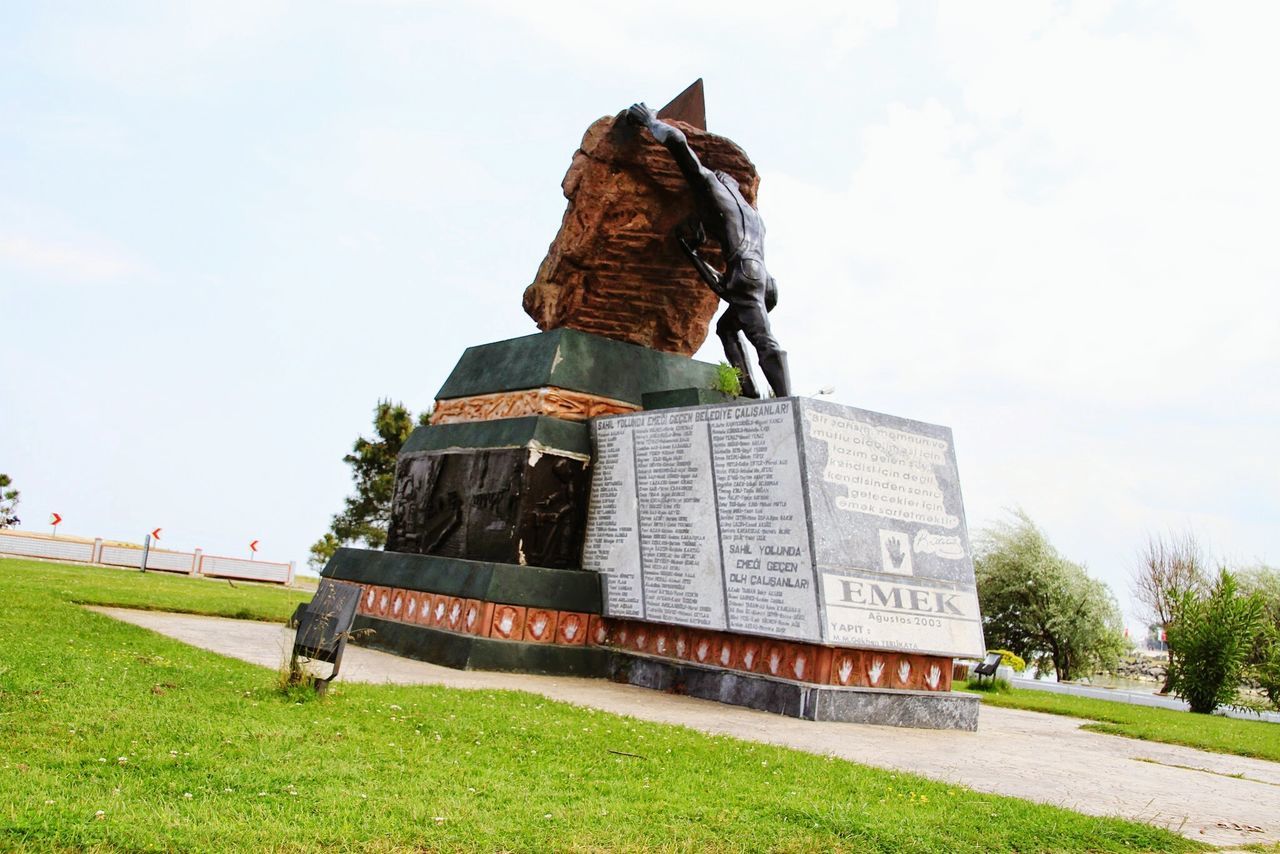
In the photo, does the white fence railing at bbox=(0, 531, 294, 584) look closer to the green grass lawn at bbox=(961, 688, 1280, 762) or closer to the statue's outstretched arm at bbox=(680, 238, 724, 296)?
the statue's outstretched arm at bbox=(680, 238, 724, 296)

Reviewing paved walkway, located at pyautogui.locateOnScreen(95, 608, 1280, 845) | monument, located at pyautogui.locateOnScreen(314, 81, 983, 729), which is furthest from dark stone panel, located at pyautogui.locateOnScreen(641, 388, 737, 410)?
paved walkway, located at pyautogui.locateOnScreen(95, 608, 1280, 845)

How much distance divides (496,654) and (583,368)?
330 cm

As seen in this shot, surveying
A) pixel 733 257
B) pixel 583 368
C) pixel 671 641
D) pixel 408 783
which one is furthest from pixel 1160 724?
pixel 408 783

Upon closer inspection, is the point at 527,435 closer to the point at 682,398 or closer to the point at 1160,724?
the point at 682,398

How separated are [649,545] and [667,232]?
392 cm

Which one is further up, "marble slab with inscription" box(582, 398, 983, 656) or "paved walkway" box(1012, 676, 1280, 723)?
"marble slab with inscription" box(582, 398, 983, 656)

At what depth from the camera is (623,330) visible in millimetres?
11977

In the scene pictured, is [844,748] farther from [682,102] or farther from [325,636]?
[682,102]

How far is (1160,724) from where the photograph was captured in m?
11.0

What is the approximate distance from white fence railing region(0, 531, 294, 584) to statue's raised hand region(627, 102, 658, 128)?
828 inches

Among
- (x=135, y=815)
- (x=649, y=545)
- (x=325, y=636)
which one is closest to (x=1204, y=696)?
(x=649, y=545)

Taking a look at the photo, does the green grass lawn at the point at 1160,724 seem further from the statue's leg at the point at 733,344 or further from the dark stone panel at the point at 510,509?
the dark stone panel at the point at 510,509

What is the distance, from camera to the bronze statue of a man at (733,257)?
1055 centimetres

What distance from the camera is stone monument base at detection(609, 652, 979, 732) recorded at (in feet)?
25.9
